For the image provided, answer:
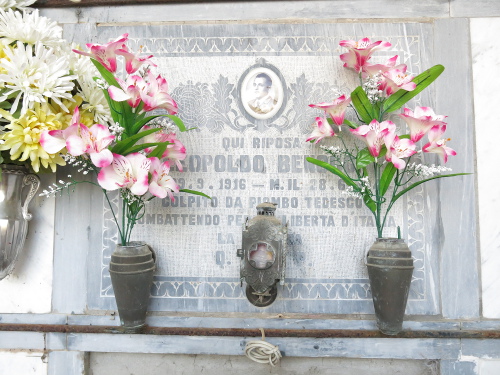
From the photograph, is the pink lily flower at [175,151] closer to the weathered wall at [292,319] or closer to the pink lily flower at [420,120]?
the weathered wall at [292,319]

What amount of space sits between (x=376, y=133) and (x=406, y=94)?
0.22 m

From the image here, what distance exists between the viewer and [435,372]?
1.52 meters

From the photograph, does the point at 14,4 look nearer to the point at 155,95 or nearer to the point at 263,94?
the point at 155,95

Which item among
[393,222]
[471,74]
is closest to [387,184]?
[393,222]

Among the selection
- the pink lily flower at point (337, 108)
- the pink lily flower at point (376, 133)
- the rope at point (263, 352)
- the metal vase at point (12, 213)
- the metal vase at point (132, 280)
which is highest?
the pink lily flower at point (337, 108)

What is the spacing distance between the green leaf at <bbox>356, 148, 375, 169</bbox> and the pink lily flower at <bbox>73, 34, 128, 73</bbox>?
93 centimetres

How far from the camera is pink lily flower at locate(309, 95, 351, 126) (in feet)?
4.71

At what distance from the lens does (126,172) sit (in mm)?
1369

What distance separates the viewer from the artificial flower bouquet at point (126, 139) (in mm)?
1329

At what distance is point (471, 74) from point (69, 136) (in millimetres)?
1514

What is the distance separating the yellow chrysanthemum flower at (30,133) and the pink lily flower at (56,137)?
4 cm

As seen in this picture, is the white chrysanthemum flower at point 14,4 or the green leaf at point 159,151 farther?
the white chrysanthemum flower at point 14,4

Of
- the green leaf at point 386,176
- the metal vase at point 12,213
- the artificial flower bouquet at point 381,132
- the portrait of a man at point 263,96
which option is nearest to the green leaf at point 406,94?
the artificial flower bouquet at point 381,132

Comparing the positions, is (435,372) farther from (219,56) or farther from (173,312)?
(219,56)
